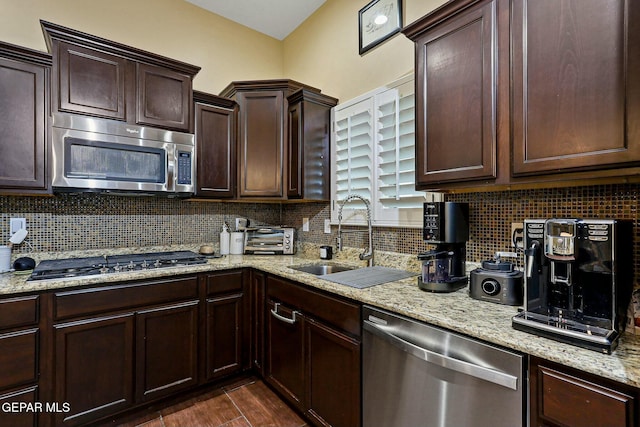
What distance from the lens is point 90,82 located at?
197cm

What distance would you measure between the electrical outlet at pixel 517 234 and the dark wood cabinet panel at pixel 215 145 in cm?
200

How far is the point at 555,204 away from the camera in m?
1.41

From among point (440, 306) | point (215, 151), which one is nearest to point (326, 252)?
point (215, 151)

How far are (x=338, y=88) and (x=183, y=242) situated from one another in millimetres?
1851

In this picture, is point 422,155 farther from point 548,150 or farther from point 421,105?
point 548,150

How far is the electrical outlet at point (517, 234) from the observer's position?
4.86ft

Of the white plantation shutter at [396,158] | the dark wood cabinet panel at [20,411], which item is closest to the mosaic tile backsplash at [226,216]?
the white plantation shutter at [396,158]

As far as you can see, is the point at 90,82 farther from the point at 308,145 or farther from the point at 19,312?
the point at 308,145

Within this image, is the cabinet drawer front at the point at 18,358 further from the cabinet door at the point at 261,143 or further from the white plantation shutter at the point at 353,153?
the white plantation shutter at the point at 353,153

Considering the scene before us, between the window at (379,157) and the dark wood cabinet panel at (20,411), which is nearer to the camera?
the dark wood cabinet panel at (20,411)

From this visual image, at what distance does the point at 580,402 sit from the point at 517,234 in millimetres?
826

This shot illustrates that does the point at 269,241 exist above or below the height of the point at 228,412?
above

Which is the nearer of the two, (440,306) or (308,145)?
(440,306)

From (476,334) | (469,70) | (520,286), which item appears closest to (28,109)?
(469,70)
